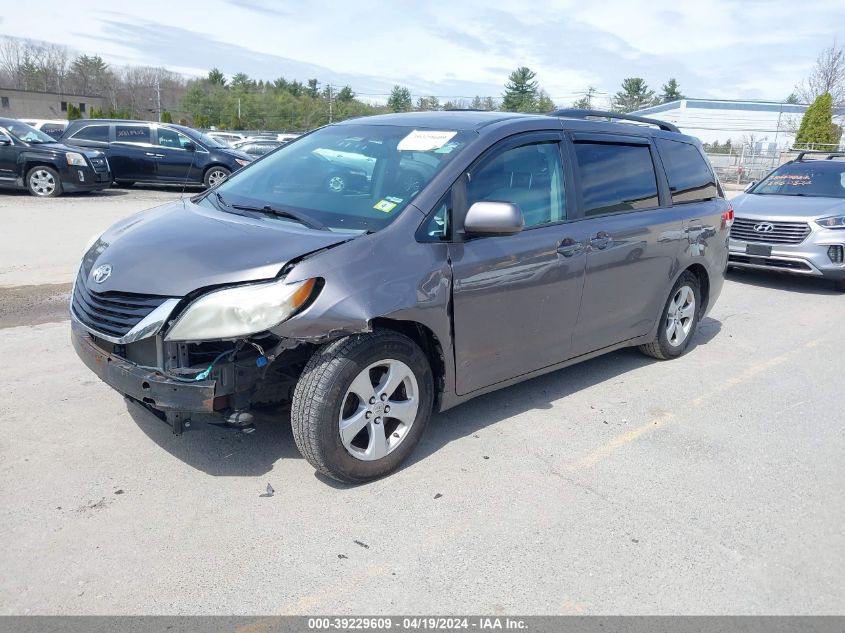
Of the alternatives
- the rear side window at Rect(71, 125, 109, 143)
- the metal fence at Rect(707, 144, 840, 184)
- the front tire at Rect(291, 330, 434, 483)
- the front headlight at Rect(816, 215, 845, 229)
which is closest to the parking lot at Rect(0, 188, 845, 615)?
the front tire at Rect(291, 330, 434, 483)

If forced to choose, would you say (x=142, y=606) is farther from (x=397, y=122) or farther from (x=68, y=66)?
(x=68, y=66)

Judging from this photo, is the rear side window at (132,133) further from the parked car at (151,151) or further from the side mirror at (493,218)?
the side mirror at (493,218)

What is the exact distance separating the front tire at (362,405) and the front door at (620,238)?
1451mm

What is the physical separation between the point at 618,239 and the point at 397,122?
5.44 ft

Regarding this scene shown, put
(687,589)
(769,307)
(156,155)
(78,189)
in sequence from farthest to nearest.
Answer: (156,155), (78,189), (769,307), (687,589)

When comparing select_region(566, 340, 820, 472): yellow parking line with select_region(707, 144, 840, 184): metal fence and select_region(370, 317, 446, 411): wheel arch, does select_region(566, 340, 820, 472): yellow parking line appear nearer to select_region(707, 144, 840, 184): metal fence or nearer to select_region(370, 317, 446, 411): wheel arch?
select_region(370, 317, 446, 411): wheel arch

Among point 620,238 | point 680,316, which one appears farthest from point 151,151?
point 620,238

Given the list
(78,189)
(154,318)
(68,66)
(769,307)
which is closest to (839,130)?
(769,307)

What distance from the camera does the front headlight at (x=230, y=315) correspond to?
9.95 feet

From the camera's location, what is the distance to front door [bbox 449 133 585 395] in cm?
375

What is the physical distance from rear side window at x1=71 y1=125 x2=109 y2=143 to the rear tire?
49.2ft

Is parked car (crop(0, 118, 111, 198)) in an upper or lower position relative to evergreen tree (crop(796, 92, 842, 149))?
lower

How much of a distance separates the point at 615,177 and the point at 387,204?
6.31 ft

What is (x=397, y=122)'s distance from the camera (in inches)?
175
